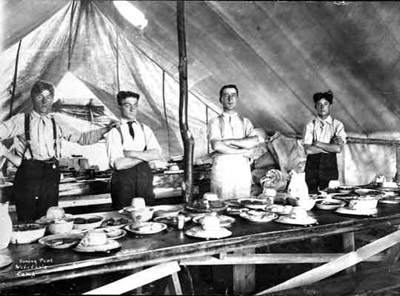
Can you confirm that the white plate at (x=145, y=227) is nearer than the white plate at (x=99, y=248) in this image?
No

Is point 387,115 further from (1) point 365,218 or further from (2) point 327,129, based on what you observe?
(1) point 365,218

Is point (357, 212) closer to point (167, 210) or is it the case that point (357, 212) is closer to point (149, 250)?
point (167, 210)

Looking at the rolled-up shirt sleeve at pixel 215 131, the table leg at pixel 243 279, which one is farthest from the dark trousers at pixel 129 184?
the table leg at pixel 243 279

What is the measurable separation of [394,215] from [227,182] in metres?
1.28

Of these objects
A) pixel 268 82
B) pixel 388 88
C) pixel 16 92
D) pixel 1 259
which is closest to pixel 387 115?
pixel 388 88

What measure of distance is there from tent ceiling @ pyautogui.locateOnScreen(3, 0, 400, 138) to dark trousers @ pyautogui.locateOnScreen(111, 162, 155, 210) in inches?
45.9

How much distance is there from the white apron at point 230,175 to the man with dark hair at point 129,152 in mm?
515

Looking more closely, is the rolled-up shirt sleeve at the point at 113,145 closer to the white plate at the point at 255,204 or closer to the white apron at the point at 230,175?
the white apron at the point at 230,175

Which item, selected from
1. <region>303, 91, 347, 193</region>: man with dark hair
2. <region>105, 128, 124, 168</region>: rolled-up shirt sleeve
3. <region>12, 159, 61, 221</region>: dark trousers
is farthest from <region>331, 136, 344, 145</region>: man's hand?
<region>12, 159, 61, 221</region>: dark trousers

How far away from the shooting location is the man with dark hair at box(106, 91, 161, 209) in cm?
284

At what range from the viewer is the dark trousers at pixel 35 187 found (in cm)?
282

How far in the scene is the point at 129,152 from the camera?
284 cm

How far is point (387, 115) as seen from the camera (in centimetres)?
323

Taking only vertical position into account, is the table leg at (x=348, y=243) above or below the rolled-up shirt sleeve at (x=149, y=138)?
below
